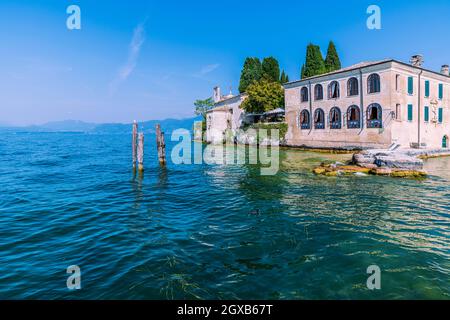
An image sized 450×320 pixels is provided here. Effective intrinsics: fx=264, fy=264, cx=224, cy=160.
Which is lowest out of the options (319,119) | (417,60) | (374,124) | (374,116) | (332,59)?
(374,124)

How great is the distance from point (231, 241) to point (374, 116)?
24852mm

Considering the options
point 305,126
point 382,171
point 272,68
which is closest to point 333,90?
point 305,126

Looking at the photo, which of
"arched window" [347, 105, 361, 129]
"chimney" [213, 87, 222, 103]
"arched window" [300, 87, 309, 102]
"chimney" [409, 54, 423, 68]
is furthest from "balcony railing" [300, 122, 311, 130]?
"chimney" [213, 87, 222, 103]

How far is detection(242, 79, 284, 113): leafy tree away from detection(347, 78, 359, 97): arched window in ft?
46.5

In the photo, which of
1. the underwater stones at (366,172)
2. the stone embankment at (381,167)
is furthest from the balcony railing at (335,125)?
the underwater stones at (366,172)

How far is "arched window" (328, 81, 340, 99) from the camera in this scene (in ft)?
95.9

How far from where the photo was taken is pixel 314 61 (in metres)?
43.9

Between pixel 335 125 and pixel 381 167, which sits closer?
pixel 381 167

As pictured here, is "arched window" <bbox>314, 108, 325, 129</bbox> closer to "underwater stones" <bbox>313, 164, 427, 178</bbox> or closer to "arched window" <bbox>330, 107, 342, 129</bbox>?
"arched window" <bbox>330, 107, 342, 129</bbox>

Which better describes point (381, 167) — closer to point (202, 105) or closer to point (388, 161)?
point (388, 161)

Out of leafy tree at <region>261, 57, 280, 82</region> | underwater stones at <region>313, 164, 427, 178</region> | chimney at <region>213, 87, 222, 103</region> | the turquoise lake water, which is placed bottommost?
the turquoise lake water

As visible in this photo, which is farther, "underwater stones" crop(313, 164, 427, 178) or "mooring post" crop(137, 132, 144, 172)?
"mooring post" crop(137, 132, 144, 172)

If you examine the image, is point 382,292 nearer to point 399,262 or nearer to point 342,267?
point 342,267

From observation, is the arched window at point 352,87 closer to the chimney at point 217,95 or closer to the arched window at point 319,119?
the arched window at point 319,119
